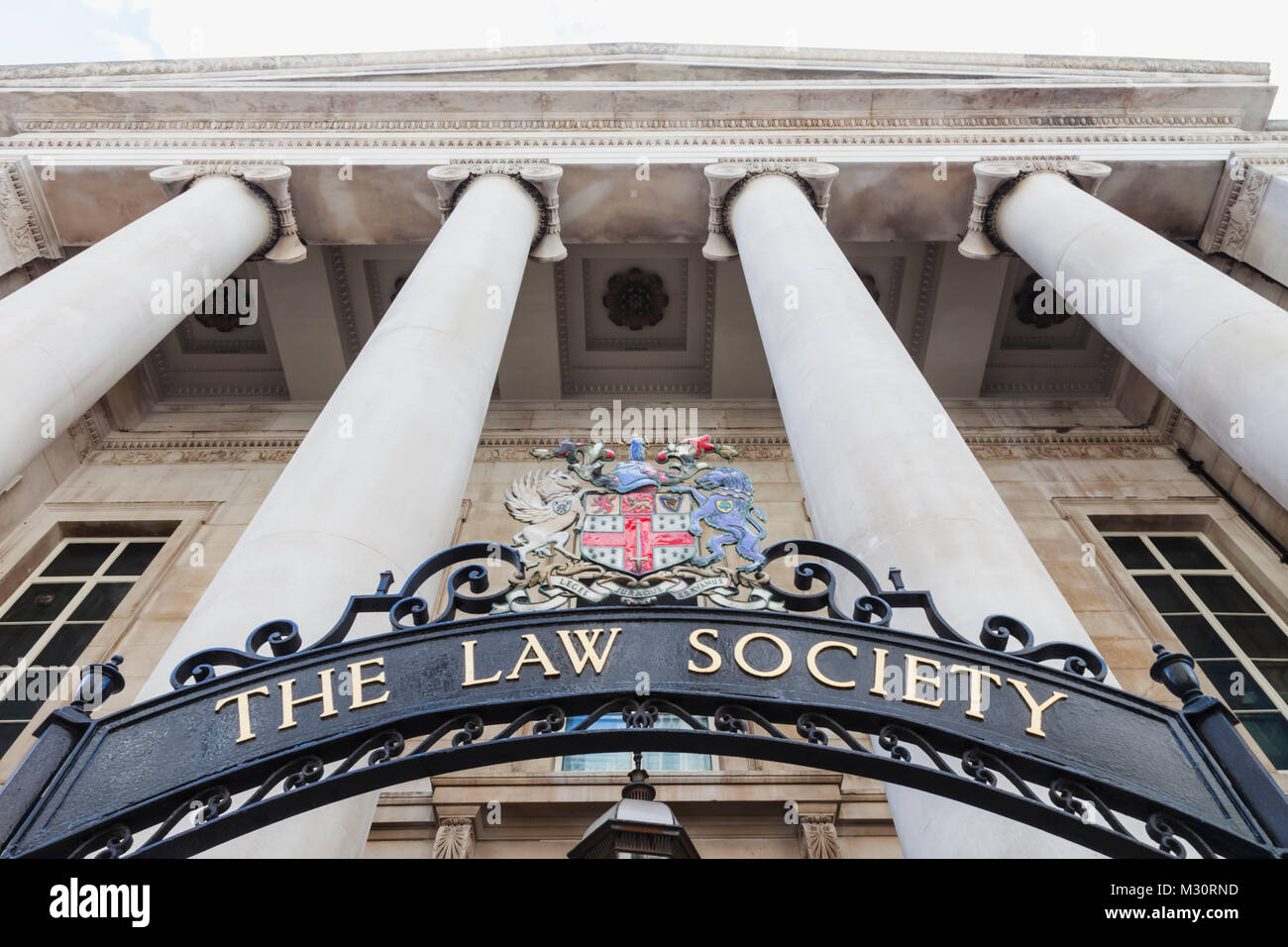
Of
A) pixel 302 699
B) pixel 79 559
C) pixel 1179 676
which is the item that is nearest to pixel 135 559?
pixel 79 559

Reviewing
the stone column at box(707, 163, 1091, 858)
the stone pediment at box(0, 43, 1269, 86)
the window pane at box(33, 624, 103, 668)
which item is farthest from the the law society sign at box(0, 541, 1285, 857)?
the stone pediment at box(0, 43, 1269, 86)

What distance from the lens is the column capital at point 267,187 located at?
1302 centimetres

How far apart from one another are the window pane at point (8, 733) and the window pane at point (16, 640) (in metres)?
1.36

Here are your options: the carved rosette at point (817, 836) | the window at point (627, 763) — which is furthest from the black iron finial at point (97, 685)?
the carved rosette at point (817, 836)

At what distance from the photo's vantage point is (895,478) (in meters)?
6.58

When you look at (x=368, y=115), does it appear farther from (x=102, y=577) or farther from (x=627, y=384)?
(x=102, y=577)

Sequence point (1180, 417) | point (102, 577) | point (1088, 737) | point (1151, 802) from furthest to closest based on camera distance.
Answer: point (1180, 417) → point (102, 577) → point (1088, 737) → point (1151, 802)

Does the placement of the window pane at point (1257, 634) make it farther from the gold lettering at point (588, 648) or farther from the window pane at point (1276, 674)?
the gold lettering at point (588, 648)

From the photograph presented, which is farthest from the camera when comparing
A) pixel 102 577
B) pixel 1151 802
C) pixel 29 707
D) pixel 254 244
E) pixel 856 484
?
pixel 102 577

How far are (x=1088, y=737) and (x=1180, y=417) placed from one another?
15.2 m

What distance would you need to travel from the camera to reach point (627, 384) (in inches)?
725
